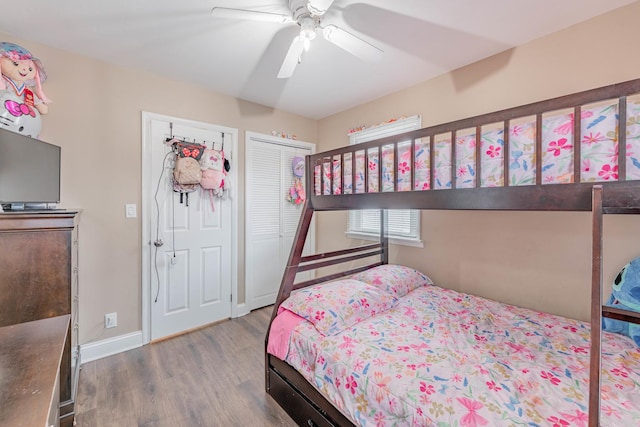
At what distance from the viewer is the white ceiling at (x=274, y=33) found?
5.40 feet

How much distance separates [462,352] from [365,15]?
6.82ft

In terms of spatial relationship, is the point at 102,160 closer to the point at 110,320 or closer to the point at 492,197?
the point at 110,320

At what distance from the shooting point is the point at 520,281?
6.84 feet

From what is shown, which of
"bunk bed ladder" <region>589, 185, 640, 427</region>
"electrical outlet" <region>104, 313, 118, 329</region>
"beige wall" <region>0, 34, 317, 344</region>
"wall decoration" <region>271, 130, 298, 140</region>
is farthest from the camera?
"wall decoration" <region>271, 130, 298, 140</region>

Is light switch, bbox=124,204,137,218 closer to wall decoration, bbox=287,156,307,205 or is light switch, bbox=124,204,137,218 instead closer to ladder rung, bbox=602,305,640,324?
wall decoration, bbox=287,156,307,205

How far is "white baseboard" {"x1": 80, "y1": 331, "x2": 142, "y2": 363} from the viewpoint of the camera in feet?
7.17

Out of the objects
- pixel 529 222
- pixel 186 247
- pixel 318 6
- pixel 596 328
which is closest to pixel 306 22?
pixel 318 6

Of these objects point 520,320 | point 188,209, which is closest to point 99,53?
point 188,209

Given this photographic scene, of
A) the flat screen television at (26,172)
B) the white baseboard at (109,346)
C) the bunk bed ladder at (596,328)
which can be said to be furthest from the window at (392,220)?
the flat screen television at (26,172)

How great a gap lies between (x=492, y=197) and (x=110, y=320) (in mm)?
2990

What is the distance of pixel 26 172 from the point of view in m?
1.59

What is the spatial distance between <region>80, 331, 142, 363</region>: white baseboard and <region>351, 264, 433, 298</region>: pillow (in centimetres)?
208

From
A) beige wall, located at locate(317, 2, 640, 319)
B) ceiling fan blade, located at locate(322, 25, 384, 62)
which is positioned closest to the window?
beige wall, located at locate(317, 2, 640, 319)

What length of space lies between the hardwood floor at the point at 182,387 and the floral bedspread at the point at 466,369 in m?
0.53
